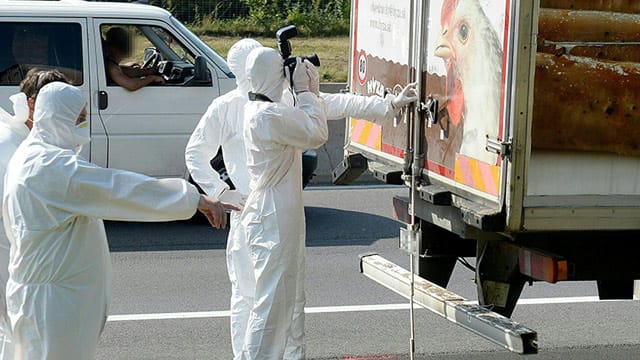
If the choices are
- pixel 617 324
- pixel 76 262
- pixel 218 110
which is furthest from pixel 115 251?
pixel 76 262

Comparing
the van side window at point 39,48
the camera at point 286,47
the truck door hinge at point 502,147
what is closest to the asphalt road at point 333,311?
the van side window at point 39,48

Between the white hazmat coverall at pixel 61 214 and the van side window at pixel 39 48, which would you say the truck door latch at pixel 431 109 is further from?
the van side window at pixel 39 48

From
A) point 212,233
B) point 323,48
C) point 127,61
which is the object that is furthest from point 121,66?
point 323,48

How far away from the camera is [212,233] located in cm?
1092

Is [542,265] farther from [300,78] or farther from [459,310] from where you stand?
[300,78]

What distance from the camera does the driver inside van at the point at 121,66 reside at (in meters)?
10.8

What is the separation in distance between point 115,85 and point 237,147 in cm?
401

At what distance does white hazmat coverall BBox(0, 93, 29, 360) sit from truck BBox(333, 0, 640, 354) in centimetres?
213

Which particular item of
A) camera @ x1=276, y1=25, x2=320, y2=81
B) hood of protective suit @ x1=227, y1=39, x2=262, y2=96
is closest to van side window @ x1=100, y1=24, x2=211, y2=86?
hood of protective suit @ x1=227, y1=39, x2=262, y2=96

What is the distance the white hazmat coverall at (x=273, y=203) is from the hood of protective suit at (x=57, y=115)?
1586mm

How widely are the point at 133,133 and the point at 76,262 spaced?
19.6 ft

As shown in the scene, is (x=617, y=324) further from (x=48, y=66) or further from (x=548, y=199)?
(x=48, y=66)

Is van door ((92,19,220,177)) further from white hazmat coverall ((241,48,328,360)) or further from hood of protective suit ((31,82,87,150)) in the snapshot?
hood of protective suit ((31,82,87,150))

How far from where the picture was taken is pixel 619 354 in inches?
289
